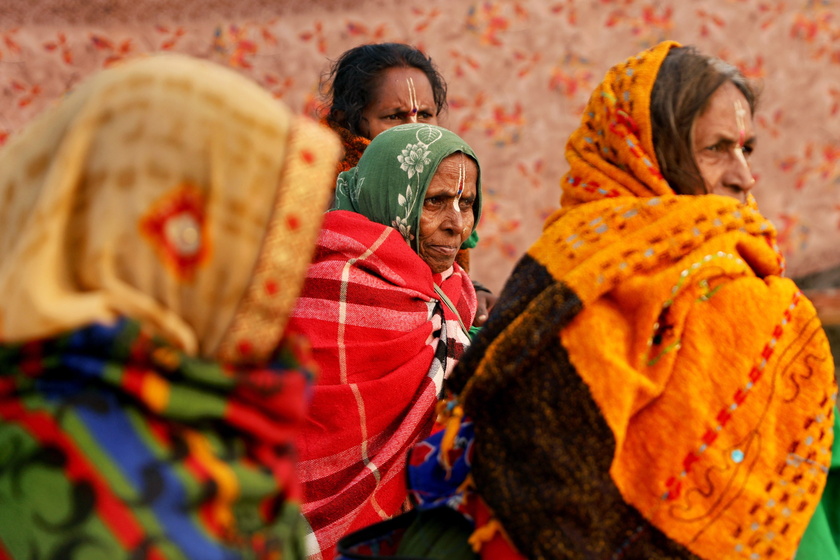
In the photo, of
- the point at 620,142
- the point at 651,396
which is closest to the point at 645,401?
the point at 651,396

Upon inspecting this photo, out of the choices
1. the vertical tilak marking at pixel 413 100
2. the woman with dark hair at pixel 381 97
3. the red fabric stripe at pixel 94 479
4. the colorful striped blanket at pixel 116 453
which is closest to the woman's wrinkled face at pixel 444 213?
the woman with dark hair at pixel 381 97

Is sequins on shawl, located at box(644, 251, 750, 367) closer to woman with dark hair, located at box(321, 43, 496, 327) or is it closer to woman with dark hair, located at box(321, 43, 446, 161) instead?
woman with dark hair, located at box(321, 43, 496, 327)

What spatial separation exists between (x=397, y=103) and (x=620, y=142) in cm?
206

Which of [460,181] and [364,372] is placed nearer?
[364,372]

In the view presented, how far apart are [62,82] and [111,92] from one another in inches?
173

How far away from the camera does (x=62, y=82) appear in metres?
5.05

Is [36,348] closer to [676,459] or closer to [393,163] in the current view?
[676,459]

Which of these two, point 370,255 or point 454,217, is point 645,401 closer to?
point 370,255

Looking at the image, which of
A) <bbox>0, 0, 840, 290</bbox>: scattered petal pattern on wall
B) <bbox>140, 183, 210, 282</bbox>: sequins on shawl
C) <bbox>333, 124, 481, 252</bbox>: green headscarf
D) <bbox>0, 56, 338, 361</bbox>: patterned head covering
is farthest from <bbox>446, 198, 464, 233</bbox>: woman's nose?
<bbox>0, 0, 840, 290</bbox>: scattered petal pattern on wall

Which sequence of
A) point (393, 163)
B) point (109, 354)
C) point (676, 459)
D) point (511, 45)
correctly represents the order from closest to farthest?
point (109, 354) → point (676, 459) → point (393, 163) → point (511, 45)

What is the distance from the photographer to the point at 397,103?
382 centimetres

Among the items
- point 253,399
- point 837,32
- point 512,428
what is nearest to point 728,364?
point 512,428

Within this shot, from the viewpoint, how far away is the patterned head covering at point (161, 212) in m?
1.12

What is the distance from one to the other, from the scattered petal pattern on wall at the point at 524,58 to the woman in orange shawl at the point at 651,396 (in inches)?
149
